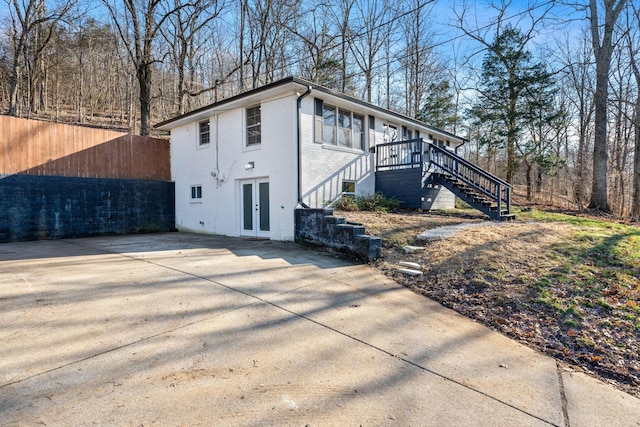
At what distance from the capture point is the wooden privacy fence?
9.49 m

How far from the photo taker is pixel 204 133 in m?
11.9

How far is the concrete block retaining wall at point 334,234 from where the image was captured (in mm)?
6582

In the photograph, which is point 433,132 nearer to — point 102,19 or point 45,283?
point 45,283

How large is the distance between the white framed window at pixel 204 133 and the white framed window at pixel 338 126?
4425 millimetres

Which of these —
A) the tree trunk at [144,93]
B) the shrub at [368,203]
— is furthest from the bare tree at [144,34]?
the shrub at [368,203]

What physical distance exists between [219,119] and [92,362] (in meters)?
9.64

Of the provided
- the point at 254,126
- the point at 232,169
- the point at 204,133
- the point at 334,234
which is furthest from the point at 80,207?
the point at 334,234

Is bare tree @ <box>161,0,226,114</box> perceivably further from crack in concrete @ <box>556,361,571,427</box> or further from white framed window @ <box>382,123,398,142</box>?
crack in concrete @ <box>556,361,571,427</box>

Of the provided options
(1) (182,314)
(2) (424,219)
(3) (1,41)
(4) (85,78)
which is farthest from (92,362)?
(4) (85,78)

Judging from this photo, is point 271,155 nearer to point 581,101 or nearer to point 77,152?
point 77,152

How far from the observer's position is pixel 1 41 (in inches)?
825

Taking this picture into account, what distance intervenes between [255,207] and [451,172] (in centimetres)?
657

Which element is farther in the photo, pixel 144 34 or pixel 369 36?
pixel 369 36

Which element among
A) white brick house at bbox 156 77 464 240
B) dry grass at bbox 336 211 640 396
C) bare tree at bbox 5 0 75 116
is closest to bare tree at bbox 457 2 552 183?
white brick house at bbox 156 77 464 240
